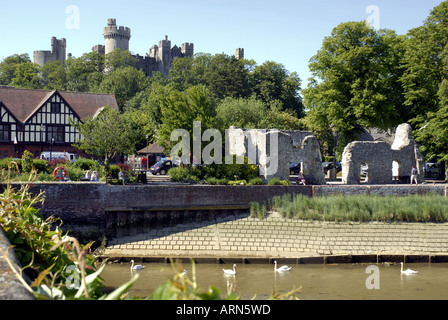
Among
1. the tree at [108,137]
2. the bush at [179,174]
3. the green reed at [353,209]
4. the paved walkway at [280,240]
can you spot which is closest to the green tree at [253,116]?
the tree at [108,137]

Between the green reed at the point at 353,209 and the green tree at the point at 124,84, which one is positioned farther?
the green tree at the point at 124,84

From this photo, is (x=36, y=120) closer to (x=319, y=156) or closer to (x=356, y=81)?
(x=319, y=156)

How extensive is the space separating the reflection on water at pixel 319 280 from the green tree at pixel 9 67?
8550 cm

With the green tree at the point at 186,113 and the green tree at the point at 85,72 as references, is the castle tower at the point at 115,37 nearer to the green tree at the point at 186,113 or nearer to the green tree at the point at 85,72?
the green tree at the point at 85,72

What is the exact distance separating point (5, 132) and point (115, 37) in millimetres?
84079

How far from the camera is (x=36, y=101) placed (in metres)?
52.3

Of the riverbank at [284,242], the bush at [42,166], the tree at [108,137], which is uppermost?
the tree at [108,137]

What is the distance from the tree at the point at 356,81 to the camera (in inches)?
1609

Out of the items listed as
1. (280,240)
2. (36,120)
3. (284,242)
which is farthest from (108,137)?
(36,120)

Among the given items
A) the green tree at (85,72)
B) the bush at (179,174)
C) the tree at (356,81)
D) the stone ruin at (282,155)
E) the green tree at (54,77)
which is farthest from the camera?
the green tree at (54,77)
